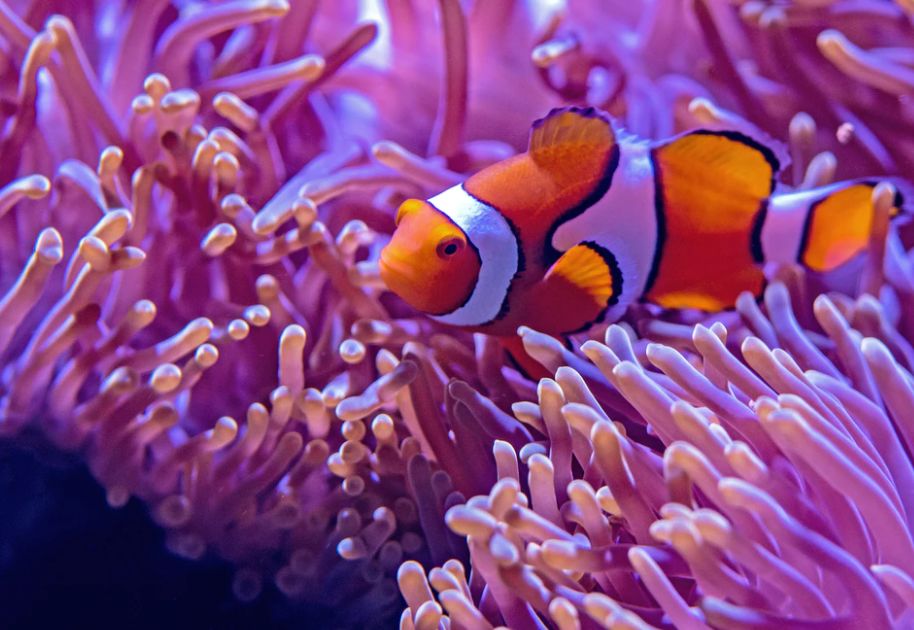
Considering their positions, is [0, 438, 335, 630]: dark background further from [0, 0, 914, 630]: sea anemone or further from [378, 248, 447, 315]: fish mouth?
[378, 248, 447, 315]: fish mouth

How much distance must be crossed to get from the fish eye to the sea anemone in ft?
0.37

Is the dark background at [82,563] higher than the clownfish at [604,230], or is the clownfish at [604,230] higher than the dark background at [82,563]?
the clownfish at [604,230]

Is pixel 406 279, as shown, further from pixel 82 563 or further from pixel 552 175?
pixel 82 563

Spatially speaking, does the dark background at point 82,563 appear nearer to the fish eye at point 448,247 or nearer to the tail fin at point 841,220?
the fish eye at point 448,247

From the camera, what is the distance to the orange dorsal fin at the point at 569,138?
3.18ft

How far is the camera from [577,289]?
96 centimetres

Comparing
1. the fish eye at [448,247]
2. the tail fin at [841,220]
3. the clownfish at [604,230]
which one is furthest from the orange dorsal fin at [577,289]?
the tail fin at [841,220]

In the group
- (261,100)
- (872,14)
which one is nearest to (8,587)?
(261,100)

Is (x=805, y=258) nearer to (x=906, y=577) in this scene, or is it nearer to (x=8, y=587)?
(x=906, y=577)

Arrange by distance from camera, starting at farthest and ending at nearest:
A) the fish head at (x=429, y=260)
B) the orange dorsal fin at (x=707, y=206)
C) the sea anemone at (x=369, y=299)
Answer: the orange dorsal fin at (x=707, y=206), the fish head at (x=429, y=260), the sea anemone at (x=369, y=299)

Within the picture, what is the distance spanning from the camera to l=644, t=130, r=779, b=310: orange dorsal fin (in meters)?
1.00

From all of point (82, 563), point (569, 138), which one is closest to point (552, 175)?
point (569, 138)

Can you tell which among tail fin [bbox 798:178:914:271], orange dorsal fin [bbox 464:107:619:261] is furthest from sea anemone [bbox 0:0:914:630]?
orange dorsal fin [bbox 464:107:619:261]

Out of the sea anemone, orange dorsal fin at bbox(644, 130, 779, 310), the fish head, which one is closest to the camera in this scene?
the sea anemone
